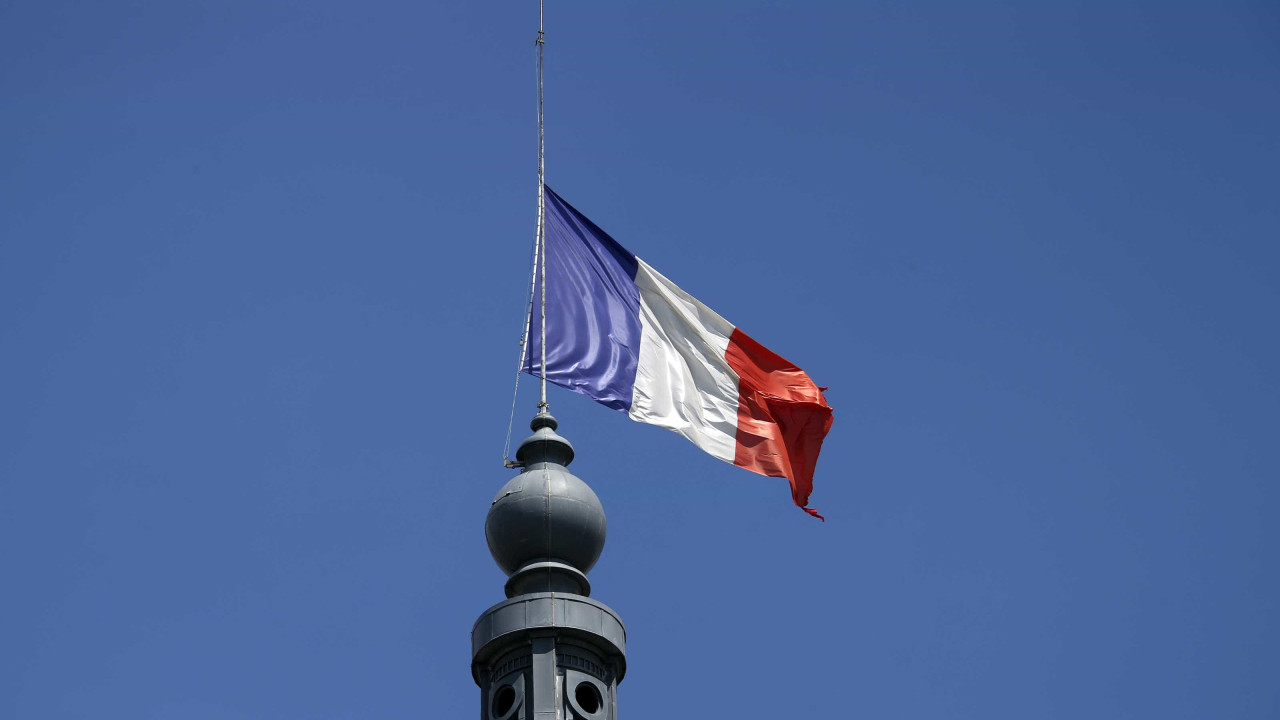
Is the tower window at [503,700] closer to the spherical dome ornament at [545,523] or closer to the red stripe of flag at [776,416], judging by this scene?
the spherical dome ornament at [545,523]

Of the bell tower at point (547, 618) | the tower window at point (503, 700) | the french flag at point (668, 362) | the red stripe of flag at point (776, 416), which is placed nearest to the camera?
the bell tower at point (547, 618)

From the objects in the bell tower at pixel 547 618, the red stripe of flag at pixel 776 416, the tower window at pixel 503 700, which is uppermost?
the red stripe of flag at pixel 776 416

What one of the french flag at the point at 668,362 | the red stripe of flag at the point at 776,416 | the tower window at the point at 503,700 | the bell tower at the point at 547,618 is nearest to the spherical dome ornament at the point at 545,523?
the bell tower at the point at 547,618

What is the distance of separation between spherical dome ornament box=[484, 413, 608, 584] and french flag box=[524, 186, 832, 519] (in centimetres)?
339

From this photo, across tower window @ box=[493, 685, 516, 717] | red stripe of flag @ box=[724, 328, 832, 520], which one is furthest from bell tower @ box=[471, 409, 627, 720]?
red stripe of flag @ box=[724, 328, 832, 520]

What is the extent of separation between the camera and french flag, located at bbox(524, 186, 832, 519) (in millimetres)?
34594

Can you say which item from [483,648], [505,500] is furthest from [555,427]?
[483,648]

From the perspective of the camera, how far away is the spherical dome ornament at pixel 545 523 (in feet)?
99.5

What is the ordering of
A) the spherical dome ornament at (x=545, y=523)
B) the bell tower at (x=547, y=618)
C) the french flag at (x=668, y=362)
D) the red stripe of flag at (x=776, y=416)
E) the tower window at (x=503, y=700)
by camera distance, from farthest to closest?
1. the red stripe of flag at (x=776, y=416)
2. the french flag at (x=668, y=362)
3. the spherical dome ornament at (x=545, y=523)
4. the tower window at (x=503, y=700)
5. the bell tower at (x=547, y=618)

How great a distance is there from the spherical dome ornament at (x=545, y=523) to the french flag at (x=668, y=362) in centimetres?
339

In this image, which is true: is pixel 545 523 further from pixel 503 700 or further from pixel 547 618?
pixel 503 700

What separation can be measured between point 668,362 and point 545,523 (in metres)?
6.53

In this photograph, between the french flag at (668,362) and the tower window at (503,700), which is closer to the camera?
the tower window at (503,700)

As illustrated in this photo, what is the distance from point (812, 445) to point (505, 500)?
7.23 metres
